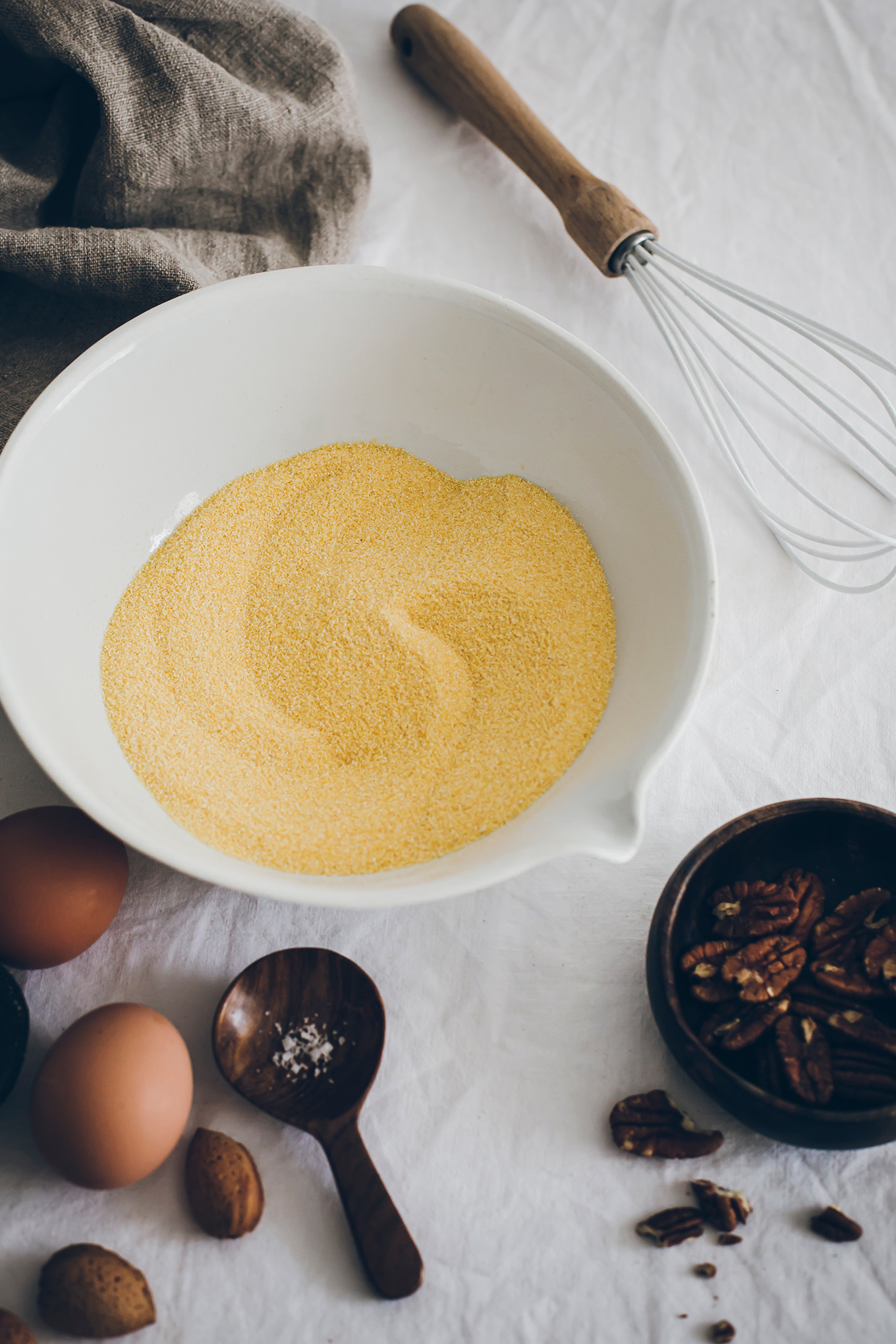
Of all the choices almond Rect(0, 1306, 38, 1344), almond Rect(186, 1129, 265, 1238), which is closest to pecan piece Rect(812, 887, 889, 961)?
almond Rect(186, 1129, 265, 1238)

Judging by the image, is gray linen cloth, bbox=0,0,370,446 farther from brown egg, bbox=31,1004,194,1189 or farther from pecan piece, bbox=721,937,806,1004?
pecan piece, bbox=721,937,806,1004

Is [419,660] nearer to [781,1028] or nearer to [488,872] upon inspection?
[488,872]

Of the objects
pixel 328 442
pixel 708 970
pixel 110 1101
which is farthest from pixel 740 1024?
pixel 328 442

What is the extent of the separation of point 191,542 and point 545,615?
30cm

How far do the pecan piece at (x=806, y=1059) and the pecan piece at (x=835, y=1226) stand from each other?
0.31 feet

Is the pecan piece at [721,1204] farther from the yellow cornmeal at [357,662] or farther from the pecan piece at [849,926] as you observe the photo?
the yellow cornmeal at [357,662]

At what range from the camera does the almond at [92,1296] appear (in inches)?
20.4

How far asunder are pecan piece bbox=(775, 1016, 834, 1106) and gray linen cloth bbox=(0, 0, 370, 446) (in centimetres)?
73

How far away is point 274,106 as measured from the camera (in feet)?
2.54

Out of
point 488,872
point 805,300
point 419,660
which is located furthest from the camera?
point 805,300

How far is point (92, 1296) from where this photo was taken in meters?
0.52

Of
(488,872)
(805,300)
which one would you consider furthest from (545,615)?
(805,300)

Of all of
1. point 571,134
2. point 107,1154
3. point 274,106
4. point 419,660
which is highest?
point 571,134

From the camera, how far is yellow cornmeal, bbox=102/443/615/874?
0.61 meters
